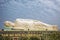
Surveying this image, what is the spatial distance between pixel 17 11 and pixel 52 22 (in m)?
1.11

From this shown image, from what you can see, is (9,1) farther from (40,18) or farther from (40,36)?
(40,36)

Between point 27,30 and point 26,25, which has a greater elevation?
point 26,25

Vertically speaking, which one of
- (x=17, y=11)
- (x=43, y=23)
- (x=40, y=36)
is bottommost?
(x=40, y=36)

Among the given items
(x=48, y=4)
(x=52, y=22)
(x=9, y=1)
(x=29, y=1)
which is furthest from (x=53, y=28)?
(x=9, y=1)

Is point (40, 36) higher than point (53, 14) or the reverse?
the reverse

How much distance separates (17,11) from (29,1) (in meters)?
0.48

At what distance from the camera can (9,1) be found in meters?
5.35

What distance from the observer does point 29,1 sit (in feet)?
17.5

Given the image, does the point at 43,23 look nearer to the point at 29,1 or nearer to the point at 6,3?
the point at 29,1

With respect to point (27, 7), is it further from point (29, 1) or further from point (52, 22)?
point (52, 22)

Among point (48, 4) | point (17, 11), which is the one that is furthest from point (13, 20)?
point (48, 4)

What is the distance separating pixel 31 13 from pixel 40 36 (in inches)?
29.5

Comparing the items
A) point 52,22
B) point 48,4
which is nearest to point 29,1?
point 48,4

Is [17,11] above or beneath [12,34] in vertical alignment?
above
